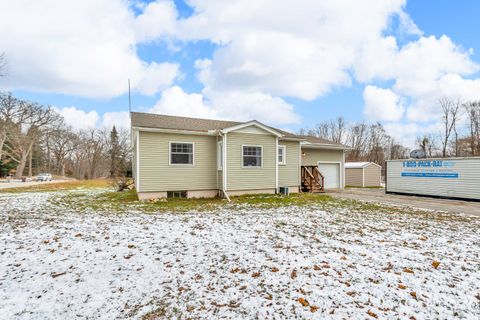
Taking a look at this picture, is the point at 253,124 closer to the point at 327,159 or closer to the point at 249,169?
the point at 249,169

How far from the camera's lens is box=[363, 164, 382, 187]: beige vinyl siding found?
851 inches

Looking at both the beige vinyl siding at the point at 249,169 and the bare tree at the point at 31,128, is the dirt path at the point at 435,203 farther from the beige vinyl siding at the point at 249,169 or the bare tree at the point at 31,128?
the bare tree at the point at 31,128

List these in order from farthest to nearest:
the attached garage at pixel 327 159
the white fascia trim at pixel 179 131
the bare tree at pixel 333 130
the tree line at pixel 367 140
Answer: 1. the bare tree at pixel 333 130
2. the tree line at pixel 367 140
3. the attached garage at pixel 327 159
4. the white fascia trim at pixel 179 131

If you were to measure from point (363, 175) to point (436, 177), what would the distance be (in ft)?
27.3

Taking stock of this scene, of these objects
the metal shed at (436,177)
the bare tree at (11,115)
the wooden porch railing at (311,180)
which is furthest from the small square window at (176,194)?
the bare tree at (11,115)

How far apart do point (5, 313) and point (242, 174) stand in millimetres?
9708

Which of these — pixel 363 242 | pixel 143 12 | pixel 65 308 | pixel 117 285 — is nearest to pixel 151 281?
pixel 117 285

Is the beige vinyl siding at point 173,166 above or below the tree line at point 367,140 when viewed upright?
below

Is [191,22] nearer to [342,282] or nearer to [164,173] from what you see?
[164,173]

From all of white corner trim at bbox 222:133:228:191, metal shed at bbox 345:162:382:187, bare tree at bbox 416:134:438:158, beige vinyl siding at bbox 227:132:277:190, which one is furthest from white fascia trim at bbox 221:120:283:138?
bare tree at bbox 416:134:438:158

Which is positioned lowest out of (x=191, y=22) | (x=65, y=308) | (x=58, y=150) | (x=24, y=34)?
(x=65, y=308)

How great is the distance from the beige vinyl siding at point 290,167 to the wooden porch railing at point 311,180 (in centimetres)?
142

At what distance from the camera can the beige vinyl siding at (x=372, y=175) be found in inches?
851

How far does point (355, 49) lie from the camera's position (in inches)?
594
